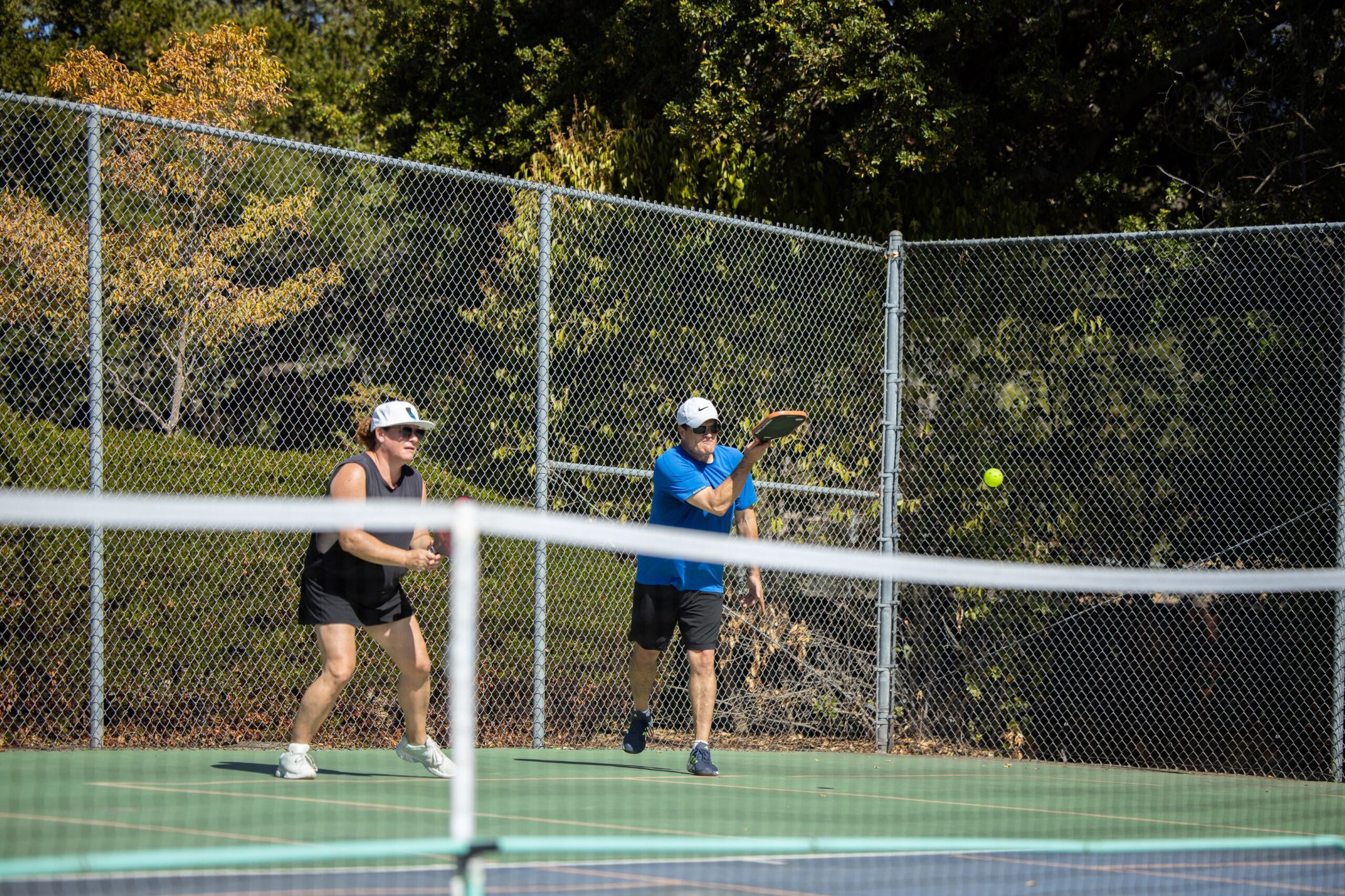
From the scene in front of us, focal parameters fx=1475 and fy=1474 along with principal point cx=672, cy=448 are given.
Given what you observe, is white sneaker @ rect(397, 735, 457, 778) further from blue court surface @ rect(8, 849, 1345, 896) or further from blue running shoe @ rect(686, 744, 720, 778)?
blue court surface @ rect(8, 849, 1345, 896)

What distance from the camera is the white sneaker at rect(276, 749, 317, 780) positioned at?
265 inches

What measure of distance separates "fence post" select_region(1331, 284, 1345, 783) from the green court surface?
194 millimetres

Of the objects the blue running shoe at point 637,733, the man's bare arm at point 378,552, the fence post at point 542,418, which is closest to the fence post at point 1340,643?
the blue running shoe at point 637,733

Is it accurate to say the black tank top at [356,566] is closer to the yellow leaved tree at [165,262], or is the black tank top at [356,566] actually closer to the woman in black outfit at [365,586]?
the woman in black outfit at [365,586]

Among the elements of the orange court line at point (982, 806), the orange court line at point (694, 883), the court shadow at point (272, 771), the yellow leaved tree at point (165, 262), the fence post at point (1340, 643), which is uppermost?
the yellow leaved tree at point (165, 262)

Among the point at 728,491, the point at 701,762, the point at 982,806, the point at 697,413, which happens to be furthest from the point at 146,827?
the point at 982,806

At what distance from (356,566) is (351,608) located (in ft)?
0.68

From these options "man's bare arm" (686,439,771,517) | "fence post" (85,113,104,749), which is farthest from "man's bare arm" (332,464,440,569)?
"man's bare arm" (686,439,771,517)

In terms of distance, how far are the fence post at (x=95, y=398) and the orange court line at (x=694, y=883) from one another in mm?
3291

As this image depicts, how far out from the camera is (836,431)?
35.2ft

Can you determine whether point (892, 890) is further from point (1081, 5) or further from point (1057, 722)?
point (1081, 5)

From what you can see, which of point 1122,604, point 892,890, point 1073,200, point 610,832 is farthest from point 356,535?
point 1073,200

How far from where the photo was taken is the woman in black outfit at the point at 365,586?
6605 mm

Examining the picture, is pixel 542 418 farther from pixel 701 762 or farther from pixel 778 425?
pixel 701 762
